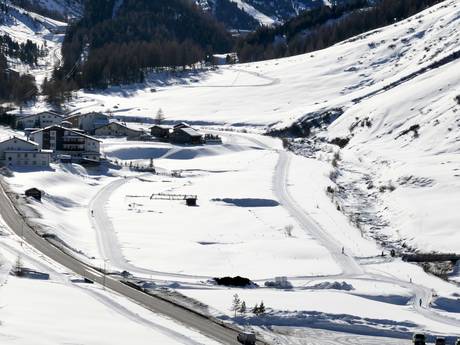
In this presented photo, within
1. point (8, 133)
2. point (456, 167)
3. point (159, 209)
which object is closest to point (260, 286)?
point (159, 209)

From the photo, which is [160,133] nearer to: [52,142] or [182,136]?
[182,136]

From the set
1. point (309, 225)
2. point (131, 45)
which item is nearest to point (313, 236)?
point (309, 225)

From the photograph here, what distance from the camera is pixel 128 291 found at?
3444 cm

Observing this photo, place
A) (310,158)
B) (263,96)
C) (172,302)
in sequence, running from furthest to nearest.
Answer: (263,96) → (310,158) → (172,302)

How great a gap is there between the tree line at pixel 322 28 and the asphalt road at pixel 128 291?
110 metres

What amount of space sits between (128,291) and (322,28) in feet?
427

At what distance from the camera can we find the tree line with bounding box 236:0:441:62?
147125 mm

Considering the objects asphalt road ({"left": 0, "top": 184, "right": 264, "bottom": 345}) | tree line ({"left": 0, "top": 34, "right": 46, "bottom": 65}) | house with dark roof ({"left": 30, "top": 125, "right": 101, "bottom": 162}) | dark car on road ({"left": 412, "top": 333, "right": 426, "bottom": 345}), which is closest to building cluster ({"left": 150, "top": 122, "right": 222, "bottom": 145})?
house with dark roof ({"left": 30, "top": 125, "right": 101, "bottom": 162})

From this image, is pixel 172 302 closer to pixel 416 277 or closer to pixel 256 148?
pixel 416 277

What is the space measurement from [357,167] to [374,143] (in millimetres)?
8029

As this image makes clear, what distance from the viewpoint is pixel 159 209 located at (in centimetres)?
5419

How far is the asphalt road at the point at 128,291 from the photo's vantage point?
1166 inches

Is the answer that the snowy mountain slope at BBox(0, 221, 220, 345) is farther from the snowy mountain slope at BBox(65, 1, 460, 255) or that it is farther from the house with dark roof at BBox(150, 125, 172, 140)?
the house with dark roof at BBox(150, 125, 172, 140)

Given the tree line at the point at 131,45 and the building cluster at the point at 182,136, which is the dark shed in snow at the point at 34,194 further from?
the tree line at the point at 131,45
